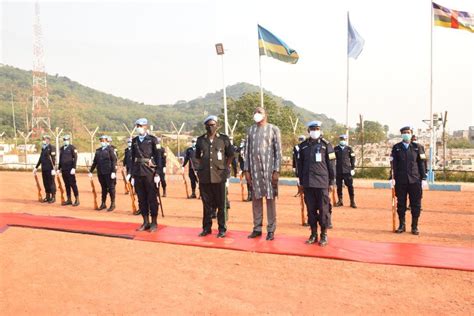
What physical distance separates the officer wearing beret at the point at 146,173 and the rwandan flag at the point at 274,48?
9291 mm

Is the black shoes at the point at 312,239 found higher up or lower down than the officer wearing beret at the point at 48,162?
lower down

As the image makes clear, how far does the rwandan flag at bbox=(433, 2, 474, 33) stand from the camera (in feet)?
44.6

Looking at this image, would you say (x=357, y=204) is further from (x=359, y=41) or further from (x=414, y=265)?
(x=359, y=41)

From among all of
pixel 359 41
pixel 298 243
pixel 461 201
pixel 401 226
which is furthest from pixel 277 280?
pixel 359 41

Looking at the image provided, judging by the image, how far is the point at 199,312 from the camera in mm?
3736

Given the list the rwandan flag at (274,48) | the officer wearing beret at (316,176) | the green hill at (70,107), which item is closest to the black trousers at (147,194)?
the officer wearing beret at (316,176)

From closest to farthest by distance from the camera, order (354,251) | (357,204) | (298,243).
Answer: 1. (354,251)
2. (298,243)
3. (357,204)

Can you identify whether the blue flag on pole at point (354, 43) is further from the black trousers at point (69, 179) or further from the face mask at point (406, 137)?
the black trousers at point (69, 179)

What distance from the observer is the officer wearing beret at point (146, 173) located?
6984 mm

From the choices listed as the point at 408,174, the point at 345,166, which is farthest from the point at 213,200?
the point at 345,166

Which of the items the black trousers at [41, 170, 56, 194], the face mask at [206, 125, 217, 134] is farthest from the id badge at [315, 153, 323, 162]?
the black trousers at [41, 170, 56, 194]

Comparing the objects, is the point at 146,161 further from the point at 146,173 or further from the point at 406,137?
the point at 406,137

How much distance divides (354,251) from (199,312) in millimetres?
2596

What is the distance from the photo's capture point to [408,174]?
6855mm
